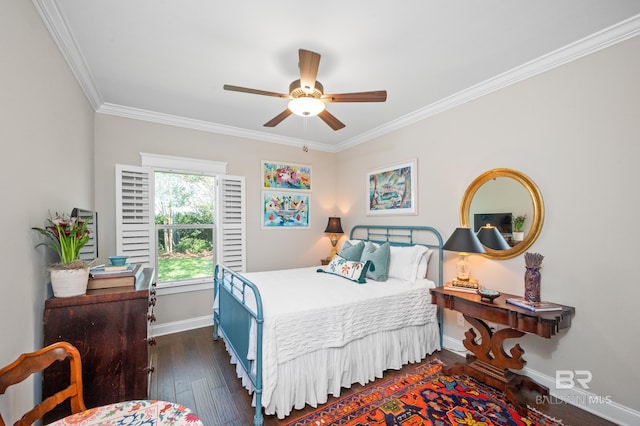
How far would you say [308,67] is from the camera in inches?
72.0

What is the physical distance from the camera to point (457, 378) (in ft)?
8.18

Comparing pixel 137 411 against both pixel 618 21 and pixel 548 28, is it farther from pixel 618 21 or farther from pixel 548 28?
pixel 618 21

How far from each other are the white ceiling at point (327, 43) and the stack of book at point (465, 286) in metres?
1.89

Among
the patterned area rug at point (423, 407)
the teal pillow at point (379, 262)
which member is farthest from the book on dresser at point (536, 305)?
the teal pillow at point (379, 262)

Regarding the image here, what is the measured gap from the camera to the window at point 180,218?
3342 millimetres

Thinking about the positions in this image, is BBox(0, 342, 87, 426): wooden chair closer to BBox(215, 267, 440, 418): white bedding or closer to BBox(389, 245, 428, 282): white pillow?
BBox(215, 267, 440, 418): white bedding

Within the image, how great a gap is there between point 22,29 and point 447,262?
3.79 m

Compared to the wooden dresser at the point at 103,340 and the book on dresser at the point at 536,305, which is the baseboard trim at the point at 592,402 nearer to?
the book on dresser at the point at 536,305

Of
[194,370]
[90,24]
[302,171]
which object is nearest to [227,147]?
[302,171]

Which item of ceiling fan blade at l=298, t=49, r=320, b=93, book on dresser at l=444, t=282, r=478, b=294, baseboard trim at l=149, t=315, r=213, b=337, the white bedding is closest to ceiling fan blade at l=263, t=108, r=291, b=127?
ceiling fan blade at l=298, t=49, r=320, b=93

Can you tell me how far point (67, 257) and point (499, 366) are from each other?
11.0 feet

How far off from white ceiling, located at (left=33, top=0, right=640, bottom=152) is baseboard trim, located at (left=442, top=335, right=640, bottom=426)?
8.56 feet

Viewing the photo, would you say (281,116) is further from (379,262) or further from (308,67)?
(379,262)

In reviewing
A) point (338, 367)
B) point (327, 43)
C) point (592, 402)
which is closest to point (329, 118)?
point (327, 43)
